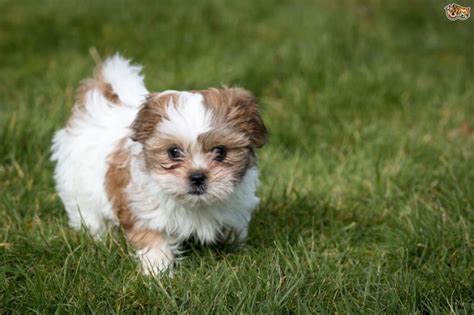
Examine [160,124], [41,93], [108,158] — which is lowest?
[41,93]

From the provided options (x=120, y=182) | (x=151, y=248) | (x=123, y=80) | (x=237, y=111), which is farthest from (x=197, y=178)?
(x=123, y=80)

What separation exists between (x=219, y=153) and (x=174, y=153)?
0.69 feet

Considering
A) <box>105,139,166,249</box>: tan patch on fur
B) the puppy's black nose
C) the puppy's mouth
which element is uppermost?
the puppy's black nose

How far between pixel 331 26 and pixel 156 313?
5195 millimetres

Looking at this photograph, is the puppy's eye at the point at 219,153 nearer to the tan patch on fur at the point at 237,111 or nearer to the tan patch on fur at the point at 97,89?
the tan patch on fur at the point at 237,111

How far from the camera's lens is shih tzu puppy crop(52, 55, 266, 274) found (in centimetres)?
358

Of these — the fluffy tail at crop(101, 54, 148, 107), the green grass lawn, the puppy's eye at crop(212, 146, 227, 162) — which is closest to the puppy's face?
the puppy's eye at crop(212, 146, 227, 162)

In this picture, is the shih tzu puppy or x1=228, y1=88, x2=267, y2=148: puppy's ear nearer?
the shih tzu puppy

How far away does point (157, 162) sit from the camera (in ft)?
12.1

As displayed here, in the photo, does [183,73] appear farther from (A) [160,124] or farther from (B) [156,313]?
(B) [156,313]

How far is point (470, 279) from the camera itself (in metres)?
3.75

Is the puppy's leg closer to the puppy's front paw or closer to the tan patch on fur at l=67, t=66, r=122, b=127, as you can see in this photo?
the puppy's front paw

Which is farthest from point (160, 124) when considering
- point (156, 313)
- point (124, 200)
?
point (156, 313)

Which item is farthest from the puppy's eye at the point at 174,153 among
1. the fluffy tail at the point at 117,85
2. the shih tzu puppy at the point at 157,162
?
the fluffy tail at the point at 117,85
